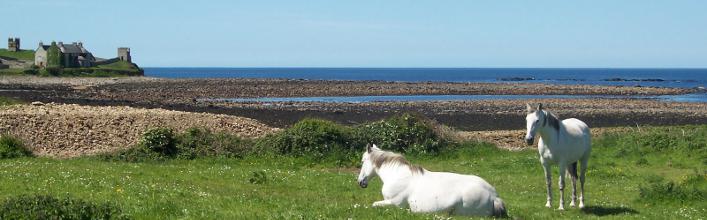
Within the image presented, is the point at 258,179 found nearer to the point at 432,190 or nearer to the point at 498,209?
the point at 432,190

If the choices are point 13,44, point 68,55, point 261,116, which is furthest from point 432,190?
point 13,44

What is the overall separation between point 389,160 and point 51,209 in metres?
6.11

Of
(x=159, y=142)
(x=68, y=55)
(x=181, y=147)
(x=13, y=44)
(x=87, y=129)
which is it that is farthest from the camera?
(x=13, y=44)

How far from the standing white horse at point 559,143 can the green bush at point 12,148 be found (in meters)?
18.1

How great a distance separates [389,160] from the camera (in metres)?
15.2

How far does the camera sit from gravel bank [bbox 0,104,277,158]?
31.8m

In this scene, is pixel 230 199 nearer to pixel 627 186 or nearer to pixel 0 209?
pixel 0 209

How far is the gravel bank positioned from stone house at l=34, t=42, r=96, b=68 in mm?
111380

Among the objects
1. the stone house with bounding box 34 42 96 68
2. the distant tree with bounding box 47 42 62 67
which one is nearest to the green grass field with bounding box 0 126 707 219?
the distant tree with bounding box 47 42 62 67

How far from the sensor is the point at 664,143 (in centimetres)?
3012

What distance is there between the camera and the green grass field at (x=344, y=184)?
535 inches

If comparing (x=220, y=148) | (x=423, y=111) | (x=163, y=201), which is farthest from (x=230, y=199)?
(x=423, y=111)

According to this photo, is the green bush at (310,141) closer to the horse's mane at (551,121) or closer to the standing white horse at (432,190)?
the horse's mane at (551,121)

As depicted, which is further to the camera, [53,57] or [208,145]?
[53,57]
